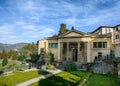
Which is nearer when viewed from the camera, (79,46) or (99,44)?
(99,44)

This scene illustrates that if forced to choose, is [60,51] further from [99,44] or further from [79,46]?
[99,44]

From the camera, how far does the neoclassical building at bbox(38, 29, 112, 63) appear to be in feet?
145

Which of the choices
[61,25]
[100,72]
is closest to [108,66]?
[100,72]

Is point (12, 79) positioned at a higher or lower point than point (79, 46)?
lower

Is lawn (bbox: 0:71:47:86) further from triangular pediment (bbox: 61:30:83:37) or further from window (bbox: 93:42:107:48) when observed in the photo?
window (bbox: 93:42:107:48)

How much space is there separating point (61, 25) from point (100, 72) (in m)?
36.5

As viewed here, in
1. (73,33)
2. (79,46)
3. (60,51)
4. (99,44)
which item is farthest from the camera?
(60,51)

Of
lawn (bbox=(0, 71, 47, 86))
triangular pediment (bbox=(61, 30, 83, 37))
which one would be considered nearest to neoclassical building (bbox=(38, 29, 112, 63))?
triangular pediment (bbox=(61, 30, 83, 37))

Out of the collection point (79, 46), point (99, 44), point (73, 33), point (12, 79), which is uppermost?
point (73, 33)

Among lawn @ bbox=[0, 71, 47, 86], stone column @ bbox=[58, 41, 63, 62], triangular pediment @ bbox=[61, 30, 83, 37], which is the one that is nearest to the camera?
lawn @ bbox=[0, 71, 47, 86]

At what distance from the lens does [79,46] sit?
45312 mm

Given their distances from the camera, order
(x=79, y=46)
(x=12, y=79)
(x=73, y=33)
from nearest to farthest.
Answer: (x=12, y=79) < (x=79, y=46) < (x=73, y=33)

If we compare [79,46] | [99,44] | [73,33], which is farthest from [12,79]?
[99,44]

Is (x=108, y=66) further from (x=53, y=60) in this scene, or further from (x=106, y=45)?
(x=53, y=60)
